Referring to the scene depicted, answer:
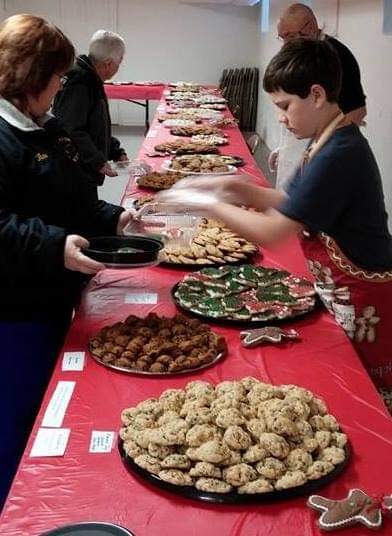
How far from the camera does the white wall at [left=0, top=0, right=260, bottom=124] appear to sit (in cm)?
1034

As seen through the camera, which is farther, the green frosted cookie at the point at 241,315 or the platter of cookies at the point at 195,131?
the platter of cookies at the point at 195,131

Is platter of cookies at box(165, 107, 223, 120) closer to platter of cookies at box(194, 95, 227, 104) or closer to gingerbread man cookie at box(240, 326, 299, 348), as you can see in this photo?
platter of cookies at box(194, 95, 227, 104)

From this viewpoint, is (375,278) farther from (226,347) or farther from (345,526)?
(345,526)

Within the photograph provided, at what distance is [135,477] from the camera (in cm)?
119

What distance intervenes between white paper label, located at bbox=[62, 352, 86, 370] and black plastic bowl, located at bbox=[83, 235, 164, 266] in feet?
0.82

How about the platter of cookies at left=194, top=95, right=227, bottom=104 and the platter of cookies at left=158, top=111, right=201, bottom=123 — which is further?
the platter of cookies at left=194, top=95, right=227, bottom=104

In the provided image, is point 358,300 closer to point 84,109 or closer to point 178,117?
point 84,109

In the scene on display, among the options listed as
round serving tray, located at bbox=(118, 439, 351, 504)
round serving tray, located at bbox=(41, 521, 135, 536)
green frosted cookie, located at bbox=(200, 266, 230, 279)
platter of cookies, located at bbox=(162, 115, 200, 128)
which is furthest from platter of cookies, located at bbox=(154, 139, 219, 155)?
round serving tray, located at bbox=(41, 521, 135, 536)

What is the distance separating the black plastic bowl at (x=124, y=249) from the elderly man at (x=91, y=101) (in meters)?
1.68

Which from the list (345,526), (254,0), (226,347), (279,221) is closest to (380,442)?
(345,526)

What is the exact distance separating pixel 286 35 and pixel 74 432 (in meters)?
2.61

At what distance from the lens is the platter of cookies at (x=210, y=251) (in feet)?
7.22

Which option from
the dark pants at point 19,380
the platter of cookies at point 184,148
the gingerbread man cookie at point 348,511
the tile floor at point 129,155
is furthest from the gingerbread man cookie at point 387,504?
the tile floor at point 129,155

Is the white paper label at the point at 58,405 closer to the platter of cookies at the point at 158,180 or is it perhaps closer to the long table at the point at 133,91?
the platter of cookies at the point at 158,180
